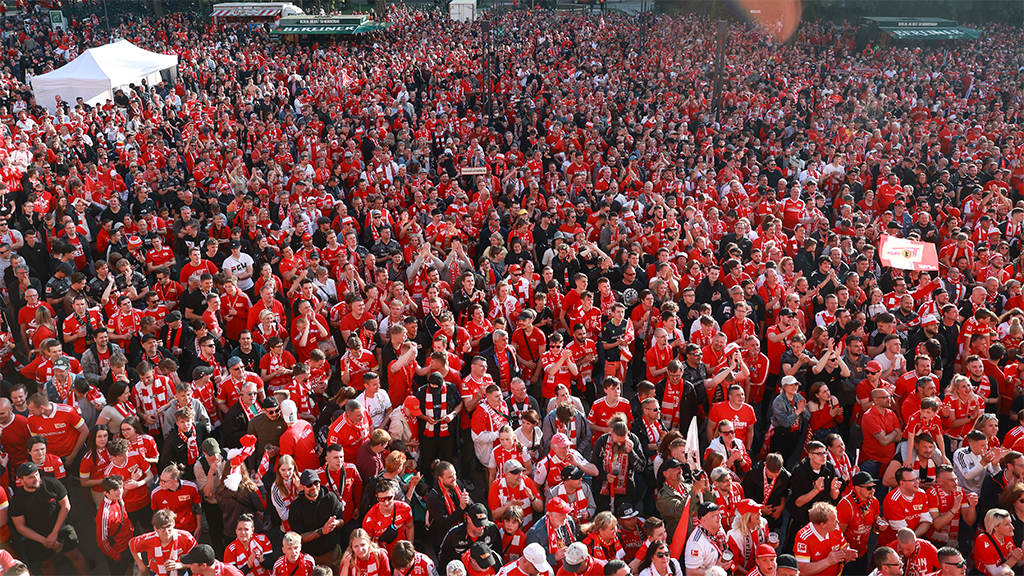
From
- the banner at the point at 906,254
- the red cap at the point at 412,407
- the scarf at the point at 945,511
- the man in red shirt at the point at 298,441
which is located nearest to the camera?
the scarf at the point at 945,511

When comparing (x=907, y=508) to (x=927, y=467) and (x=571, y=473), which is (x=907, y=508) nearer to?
(x=927, y=467)

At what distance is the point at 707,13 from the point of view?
49281 mm

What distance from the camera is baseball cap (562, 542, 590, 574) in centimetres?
444

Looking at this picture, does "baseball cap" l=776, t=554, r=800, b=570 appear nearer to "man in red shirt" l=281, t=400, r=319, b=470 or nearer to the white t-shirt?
"man in red shirt" l=281, t=400, r=319, b=470

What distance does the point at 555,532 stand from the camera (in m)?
4.87

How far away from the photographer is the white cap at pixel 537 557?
4.40m

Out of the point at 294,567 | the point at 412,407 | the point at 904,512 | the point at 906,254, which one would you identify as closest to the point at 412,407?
the point at 412,407

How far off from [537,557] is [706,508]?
1.14 meters

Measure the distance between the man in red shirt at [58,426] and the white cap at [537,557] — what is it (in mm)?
3722

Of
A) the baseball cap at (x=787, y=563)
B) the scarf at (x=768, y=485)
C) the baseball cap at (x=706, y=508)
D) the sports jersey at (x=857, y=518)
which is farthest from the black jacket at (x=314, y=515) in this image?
the sports jersey at (x=857, y=518)

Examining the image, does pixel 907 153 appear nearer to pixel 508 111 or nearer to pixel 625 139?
pixel 625 139

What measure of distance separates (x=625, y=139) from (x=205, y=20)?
1432 inches

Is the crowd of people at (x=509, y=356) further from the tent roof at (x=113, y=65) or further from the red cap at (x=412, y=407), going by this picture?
the tent roof at (x=113, y=65)

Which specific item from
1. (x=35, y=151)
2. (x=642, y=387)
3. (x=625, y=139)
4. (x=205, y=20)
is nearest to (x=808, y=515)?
(x=642, y=387)
